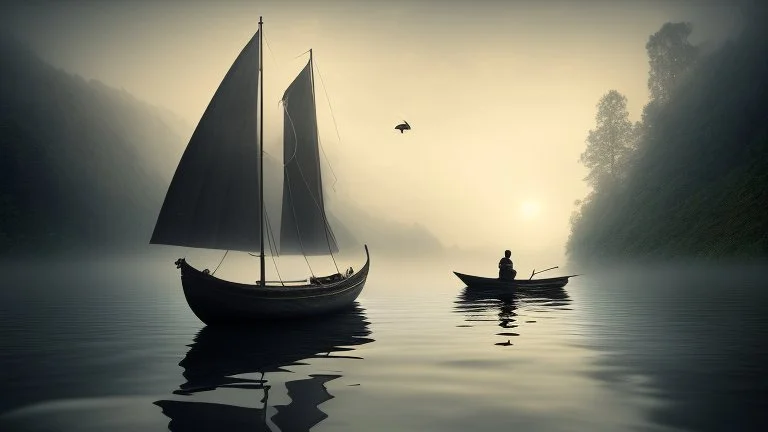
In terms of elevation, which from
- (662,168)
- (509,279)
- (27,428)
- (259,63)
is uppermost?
(662,168)

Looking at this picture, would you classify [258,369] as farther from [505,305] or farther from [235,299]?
[505,305]

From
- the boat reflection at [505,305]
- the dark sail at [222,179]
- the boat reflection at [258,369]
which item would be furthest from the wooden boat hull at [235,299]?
the boat reflection at [505,305]

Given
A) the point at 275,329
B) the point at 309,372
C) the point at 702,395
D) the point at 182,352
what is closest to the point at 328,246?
the point at 275,329

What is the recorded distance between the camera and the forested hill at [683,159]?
88.6m

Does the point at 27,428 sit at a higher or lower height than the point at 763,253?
lower

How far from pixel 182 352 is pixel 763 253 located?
255 ft

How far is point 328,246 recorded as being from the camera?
36.0 meters

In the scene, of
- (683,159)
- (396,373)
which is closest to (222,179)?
(396,373)

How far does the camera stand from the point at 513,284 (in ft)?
140

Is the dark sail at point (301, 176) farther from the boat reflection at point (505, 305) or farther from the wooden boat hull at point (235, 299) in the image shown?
the boat reflection at point (505, 305)

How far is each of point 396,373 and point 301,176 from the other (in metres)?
20.8

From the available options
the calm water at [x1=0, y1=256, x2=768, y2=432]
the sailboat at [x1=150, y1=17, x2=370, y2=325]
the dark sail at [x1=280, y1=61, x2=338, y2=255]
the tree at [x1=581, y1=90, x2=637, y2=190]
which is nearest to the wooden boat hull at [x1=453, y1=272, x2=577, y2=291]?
the calm water at [x1=0, y1=256, x2=768, y2=432]

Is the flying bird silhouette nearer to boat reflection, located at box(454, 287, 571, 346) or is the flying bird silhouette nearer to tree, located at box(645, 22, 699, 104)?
boat reflection, located at box(454, 287, 571, 346)

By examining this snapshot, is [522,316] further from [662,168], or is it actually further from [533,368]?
[662,168]
